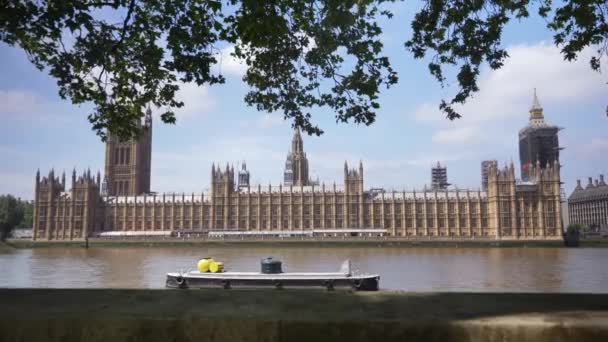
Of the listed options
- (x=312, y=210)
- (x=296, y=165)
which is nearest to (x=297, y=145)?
(x=296, y=165)

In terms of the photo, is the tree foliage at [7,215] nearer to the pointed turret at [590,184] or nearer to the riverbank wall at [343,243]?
the riverbank wall at [343,243]

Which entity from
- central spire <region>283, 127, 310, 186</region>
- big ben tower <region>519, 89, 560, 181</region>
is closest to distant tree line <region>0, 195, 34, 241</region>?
central spire <region>283, 127, 310, 186</region>

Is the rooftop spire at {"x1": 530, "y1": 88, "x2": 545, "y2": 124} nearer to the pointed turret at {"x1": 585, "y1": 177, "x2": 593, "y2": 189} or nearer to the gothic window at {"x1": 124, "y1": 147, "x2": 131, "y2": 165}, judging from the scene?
the pointed turret at {"x1": 585, "y1": 177, "x2": 593, "y2": 189}

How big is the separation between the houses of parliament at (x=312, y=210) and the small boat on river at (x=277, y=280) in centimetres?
7058

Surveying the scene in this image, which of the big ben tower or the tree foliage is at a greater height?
the big ben tower

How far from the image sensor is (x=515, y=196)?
93.1 meters

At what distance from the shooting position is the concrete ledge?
2.50 metres

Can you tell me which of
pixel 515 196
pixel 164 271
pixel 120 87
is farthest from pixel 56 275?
pixel 515 196

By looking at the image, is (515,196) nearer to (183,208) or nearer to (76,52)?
(183,208)

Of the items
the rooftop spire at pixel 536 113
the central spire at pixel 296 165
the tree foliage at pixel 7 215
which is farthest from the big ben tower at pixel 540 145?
the tree foliage at pixel 7 215

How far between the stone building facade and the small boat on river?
120606 mm

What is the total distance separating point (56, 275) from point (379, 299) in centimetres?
3447

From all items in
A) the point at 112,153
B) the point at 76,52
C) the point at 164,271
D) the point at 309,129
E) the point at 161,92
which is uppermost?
the point at 112,153

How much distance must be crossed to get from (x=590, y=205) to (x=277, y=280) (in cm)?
13630
